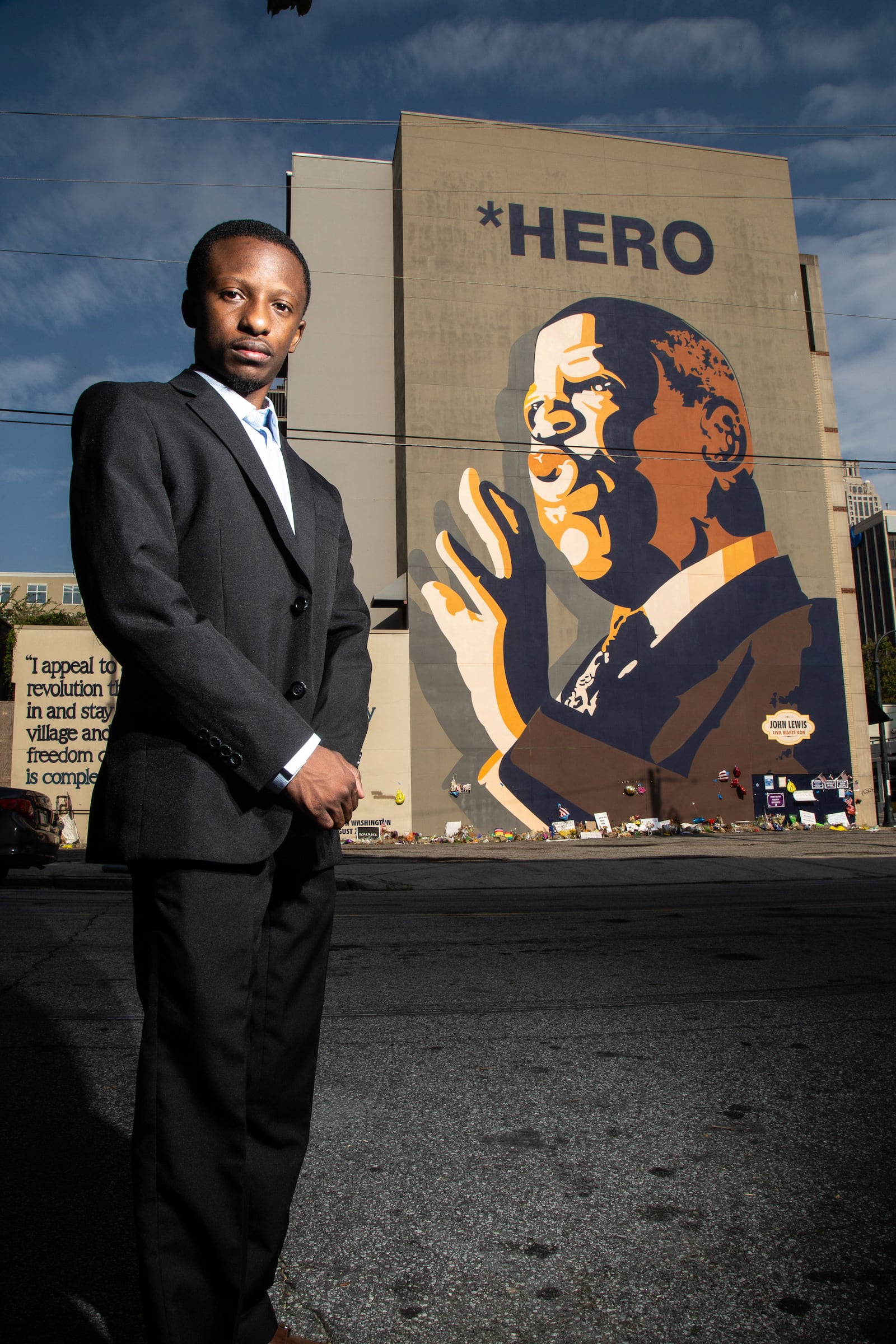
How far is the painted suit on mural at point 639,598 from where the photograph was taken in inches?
912

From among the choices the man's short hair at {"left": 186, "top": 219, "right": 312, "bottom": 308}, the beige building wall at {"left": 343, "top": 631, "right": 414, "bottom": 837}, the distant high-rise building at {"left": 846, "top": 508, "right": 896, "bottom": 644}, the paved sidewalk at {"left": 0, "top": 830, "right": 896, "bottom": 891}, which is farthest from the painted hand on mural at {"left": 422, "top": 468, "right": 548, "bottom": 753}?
the distant high-rise building at {"left": 846, "top": 508, "right": 896, "bottom": 644}

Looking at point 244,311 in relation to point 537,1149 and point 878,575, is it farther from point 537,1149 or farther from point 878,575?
point 878,575

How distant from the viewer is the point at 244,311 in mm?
1777

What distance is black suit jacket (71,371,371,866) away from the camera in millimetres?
1453

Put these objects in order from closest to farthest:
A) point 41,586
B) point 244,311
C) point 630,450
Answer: point 244,311, point 630,450, point 41,586

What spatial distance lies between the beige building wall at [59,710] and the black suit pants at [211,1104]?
21.5 meters

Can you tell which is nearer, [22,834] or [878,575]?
[22,834]

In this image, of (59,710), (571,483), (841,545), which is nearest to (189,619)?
(59,710)

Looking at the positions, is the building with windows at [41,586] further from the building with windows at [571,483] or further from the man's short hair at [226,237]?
the man's short hair at [226,237]

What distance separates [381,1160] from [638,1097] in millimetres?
943

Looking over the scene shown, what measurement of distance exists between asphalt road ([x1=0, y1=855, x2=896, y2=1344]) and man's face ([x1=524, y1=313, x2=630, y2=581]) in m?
19.0


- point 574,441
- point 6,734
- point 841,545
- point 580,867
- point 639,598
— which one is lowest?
point 580,867

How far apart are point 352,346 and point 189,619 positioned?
26235mm

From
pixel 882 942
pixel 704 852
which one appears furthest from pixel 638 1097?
pixel 704 852
